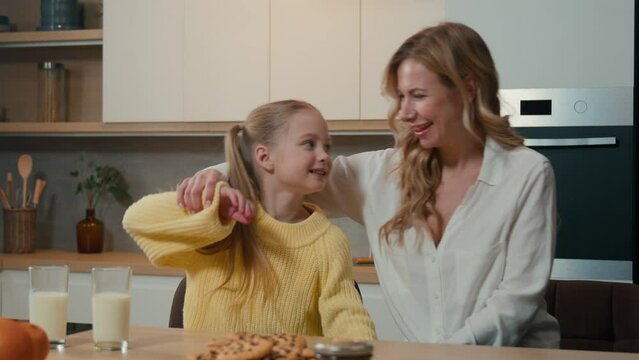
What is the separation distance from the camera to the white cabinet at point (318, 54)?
141 inches

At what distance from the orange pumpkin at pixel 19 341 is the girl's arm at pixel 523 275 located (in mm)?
923

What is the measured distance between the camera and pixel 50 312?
5.16 feet

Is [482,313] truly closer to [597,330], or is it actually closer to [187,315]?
[597,330]

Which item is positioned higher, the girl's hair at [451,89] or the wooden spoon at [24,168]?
the girl's hair at [451,89]

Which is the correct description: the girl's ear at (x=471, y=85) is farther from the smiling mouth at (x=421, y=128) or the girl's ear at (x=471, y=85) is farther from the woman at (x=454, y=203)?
the smiling mouth at (x=421, y=128)

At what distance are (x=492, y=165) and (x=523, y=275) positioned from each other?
26cm

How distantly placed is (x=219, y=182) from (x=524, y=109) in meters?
1.66

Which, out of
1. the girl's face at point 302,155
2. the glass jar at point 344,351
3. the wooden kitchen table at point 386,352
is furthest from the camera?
the girl's face at point 302,155

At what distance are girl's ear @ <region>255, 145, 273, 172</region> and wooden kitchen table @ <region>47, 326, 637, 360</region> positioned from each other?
535mm

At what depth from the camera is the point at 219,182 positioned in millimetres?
1827

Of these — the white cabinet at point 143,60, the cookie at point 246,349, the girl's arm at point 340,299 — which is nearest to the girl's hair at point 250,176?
the girl's arm at point 340,299

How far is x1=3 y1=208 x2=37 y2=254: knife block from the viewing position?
401 cm

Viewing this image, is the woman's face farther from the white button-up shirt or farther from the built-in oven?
the built-in oven

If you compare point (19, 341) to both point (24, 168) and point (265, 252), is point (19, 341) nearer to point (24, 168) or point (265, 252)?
point (265, 252)
